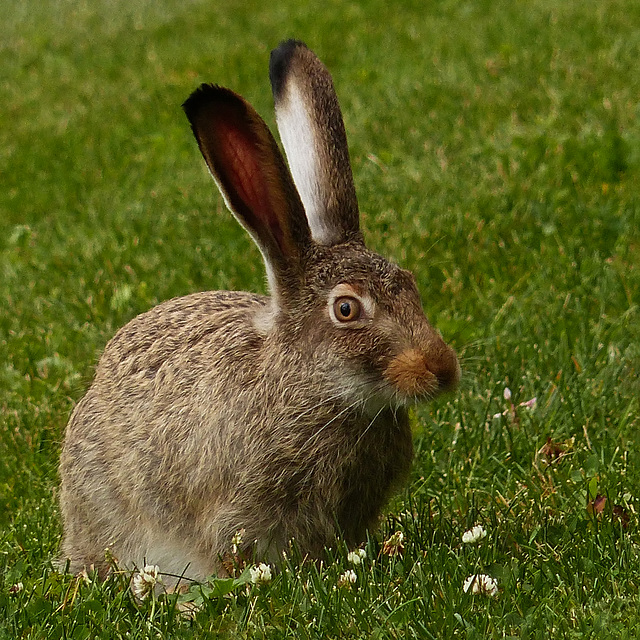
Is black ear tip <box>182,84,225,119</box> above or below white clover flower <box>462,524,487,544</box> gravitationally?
above

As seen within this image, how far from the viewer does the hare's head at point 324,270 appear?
3.68m

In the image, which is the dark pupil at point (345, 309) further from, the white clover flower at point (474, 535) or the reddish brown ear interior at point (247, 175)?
the white clover flower at point (474, 535)

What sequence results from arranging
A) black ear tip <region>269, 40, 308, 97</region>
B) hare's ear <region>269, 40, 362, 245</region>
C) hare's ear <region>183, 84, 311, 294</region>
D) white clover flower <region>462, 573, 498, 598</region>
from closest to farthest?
white clover flower <region>462, 573, 498, 598</region> → hare's ear <region>183, 84, 311, 294</region> → hare's ear <region>269, 40, 362, 245</region> → black ear tip <region>269, 40, 308, 97</region>

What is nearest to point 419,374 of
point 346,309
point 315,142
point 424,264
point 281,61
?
point 346,309

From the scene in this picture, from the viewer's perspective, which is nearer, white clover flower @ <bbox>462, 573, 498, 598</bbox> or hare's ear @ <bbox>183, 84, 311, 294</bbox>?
white clover flower @ <bbox>462, 573, 498, 598</bbox>

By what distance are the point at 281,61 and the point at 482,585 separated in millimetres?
1951

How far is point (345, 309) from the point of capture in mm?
3789

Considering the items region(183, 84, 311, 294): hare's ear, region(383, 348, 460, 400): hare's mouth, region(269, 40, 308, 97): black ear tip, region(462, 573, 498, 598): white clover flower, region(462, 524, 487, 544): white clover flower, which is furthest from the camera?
region(269, 40, 308, 97): black ear tip

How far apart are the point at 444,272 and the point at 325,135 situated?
245 cm

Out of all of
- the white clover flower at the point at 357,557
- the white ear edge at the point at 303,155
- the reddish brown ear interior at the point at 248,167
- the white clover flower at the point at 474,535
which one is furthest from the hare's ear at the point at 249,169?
the white clover flower at the point at 474,535

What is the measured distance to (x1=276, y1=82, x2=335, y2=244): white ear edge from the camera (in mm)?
4094

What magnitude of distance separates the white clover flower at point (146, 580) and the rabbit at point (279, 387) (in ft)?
0.72

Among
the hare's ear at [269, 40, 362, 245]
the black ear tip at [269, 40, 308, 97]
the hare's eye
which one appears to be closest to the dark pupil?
the hare's eye

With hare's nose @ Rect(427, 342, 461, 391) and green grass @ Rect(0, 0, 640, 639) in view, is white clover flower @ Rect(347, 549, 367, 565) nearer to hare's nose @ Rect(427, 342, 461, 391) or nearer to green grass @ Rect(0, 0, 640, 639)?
green grass @ Rect(0, 0, 640, 639)
